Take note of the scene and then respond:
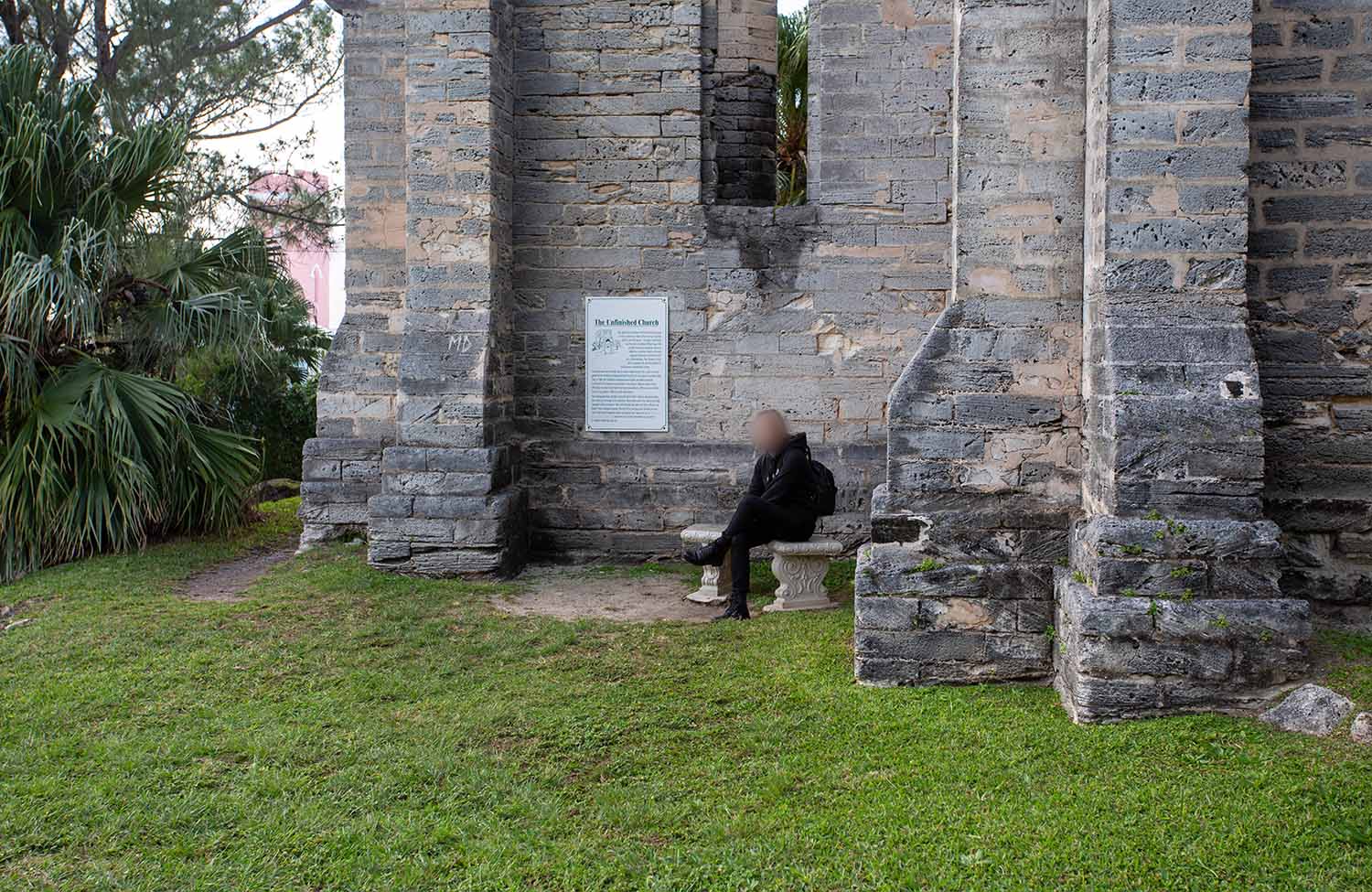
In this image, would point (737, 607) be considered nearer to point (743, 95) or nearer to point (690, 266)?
point (690, 266)

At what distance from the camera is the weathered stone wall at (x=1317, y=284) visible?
198 inches

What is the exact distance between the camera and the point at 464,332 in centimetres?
759

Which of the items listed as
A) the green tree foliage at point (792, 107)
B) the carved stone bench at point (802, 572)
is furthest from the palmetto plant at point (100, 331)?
the green tree foliage at point (792, 107)

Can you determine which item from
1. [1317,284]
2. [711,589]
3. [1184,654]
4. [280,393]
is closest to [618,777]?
[1184,654]

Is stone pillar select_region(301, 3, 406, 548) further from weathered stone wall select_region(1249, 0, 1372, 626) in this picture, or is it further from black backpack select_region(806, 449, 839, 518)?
weathered stone wall select_region(1249, 0, 1372, 626)

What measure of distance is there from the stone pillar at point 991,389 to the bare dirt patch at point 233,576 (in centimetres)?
437

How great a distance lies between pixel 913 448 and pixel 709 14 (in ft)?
15.0

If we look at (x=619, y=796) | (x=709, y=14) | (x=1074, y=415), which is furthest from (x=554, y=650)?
(x=709, y=14)

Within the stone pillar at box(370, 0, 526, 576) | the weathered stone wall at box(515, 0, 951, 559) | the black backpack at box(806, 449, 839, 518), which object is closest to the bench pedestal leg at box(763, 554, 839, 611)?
the black backpack at box(806, 449, 839, 518)

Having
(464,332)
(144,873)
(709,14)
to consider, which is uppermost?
(709,14)

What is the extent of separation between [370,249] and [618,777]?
5.39 m

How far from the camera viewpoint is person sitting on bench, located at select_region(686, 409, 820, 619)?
651 centimetres

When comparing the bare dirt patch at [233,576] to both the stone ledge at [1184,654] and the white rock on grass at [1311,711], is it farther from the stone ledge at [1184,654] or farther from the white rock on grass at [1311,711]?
the white rock on grass at [1311,711]

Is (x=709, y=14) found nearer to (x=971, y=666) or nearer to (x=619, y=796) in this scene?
(x=971, y=666)
